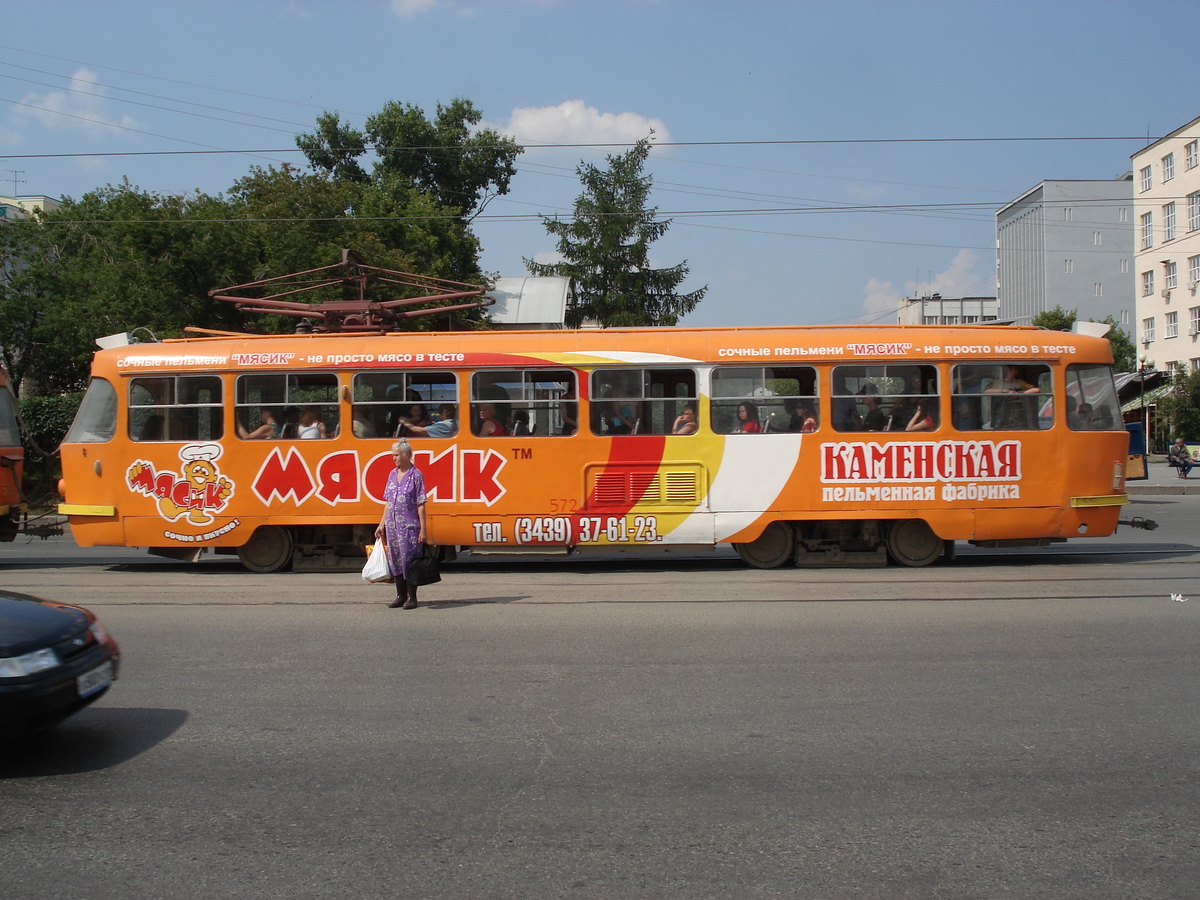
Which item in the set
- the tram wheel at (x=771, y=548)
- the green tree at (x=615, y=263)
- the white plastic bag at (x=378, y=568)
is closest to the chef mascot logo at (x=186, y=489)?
the white plastic bag at (x=378, y=568)

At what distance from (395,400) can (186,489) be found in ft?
9.13

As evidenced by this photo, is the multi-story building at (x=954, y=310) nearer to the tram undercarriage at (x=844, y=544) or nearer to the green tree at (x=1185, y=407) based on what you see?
the green tree at (x=1185, y=407)

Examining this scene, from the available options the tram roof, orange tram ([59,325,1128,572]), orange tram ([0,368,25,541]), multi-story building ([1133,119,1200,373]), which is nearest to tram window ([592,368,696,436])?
orange tram ([59,325,1128,572])

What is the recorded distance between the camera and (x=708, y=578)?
11219mm

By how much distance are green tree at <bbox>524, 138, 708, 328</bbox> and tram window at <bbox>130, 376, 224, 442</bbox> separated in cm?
3107

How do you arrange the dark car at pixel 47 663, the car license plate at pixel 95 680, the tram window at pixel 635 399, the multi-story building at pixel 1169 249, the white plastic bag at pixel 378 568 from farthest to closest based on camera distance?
the multi-story building at pixel 1169 249
the tram window at pixel 635 399
the white plastic bag at pixel 378 568
the car license plate at pixel 95 680
the dark car at pixel 47 663

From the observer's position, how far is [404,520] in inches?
358

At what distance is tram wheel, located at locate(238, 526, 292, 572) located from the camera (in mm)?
12172

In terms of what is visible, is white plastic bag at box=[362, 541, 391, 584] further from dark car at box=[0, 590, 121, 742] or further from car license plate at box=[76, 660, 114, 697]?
car license plate at box=[76, 660, 114, 697]

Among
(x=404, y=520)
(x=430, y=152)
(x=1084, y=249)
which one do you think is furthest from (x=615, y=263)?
(x=1084, y=249)

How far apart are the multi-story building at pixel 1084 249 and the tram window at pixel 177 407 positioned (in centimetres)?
8057

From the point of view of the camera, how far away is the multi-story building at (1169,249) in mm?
51969

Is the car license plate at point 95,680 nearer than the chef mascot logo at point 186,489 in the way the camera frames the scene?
Yes

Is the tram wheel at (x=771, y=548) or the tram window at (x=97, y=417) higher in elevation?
the tram window at (x=97, y=417)
